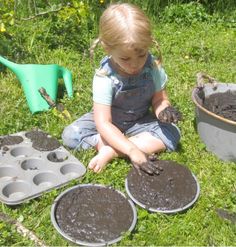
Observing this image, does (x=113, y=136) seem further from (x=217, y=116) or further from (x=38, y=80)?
Answer: (x=38, y=80)

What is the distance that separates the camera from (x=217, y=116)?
289 centimetres

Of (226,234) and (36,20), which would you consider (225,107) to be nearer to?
(226,234)

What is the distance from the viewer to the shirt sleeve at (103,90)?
2.97 meters

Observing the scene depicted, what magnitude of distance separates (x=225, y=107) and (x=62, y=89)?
1378 millimetres

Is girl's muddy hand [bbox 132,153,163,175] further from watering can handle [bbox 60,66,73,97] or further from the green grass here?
watering can handle [bbox 60,66,73,97]

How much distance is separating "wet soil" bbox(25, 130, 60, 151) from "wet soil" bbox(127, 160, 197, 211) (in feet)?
1.90

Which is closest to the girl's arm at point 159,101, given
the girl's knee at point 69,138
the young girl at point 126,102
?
the young girl at point 126,102

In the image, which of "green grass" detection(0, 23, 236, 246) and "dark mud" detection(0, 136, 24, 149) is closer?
"green grass" detection(0, 23, 236, 246)

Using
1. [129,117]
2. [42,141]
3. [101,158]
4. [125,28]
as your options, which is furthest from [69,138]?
[125,28]

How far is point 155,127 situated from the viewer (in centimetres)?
321

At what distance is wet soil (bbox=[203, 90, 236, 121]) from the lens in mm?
3070

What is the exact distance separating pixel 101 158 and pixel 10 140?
0.62 meters

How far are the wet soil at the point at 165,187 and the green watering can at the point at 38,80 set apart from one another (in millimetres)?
1033

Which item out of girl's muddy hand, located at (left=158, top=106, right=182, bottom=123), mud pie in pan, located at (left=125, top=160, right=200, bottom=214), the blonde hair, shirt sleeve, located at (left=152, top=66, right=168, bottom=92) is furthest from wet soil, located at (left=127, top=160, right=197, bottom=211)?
the blonde hair
